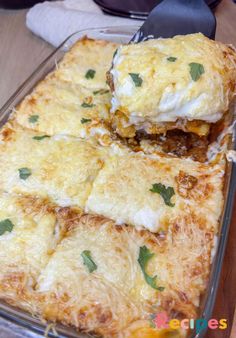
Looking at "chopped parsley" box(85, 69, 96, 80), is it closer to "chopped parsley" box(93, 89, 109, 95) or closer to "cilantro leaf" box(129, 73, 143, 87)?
"chopped parsley" box(93, 89, 109, 95)

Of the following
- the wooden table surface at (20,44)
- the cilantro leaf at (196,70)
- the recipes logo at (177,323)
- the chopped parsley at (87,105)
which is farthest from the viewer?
the wooden table surface at (20,44)

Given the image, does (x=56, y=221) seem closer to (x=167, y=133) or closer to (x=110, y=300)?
(x=110, y=300)

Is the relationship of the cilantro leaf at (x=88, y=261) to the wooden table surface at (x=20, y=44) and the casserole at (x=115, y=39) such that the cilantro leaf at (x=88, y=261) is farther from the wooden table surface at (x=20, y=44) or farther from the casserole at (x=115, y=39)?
the wooden table surface at (x=20, y=44)

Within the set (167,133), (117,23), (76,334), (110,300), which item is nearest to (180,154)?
(167,133)

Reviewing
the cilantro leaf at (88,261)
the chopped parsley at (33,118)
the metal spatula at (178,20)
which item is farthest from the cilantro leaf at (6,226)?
the metal spatula at (178,20)

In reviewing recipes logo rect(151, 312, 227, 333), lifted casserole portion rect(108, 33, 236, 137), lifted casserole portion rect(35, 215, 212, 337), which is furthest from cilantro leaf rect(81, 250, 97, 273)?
lifted casserole portion rect(108, 33, 236, 137)
